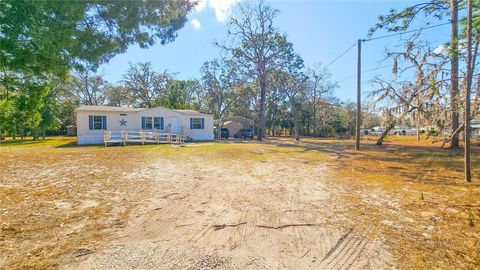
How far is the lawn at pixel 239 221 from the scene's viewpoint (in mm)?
3059

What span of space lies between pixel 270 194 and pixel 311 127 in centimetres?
4115

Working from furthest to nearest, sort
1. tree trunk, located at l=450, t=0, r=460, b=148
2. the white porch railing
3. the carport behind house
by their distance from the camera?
the carport behind house → the white porch railing → tree trunk, located at l=450, t=0, r=460, b=148

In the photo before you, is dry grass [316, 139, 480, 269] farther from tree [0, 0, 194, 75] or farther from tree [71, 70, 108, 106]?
tree [71, 70, 108, 106]

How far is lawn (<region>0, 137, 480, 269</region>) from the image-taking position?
306 centimetres

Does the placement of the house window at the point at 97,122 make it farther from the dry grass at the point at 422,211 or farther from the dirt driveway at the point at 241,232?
the dry grass at the point at 422,211

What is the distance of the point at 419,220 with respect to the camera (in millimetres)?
4324

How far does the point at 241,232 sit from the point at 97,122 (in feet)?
64.9

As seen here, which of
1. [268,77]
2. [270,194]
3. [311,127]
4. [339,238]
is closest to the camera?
[339,238]

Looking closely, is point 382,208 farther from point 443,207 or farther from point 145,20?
point 145,20

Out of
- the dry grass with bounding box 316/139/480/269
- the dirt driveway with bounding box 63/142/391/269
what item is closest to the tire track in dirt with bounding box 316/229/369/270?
the dirt driveway with bounding box 63/142/391/269

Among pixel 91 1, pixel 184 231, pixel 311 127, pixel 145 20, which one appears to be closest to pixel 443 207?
pixel 184 231

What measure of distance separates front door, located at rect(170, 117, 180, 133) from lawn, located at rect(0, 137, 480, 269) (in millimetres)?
Result: 14590

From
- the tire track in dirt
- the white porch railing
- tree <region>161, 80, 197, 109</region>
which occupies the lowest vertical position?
the tire track in dirt

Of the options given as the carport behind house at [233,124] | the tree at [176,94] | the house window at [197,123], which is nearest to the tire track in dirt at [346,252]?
the house window at [197,123]
